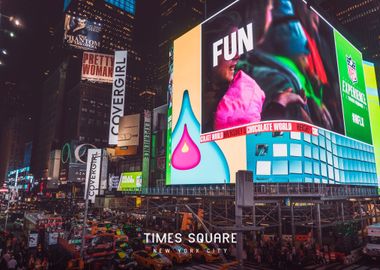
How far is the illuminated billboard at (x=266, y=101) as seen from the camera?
1425 inches

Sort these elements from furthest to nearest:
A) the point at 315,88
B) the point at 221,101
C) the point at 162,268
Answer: the point at 221,101 < the point at 315,88 < the point at 162,268

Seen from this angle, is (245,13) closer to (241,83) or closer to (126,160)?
(241,83)

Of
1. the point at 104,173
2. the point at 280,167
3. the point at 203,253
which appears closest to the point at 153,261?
the point at 203,253

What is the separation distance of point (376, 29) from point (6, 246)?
158480 millimetres

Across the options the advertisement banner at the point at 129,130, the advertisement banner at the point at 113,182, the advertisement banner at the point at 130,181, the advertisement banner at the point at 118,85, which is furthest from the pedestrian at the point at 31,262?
the advertisement banner at the point at 118,85

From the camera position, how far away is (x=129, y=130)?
7294 cm

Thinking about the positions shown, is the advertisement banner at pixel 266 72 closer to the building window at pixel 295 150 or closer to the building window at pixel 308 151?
the building window at pixel 295 150

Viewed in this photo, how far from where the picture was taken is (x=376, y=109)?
57875mm

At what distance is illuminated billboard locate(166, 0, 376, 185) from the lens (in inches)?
1425

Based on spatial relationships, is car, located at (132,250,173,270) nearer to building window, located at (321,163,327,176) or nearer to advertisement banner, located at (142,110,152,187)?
building window, located at (321,163,327,176)

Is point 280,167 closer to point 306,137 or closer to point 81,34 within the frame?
point 306,137

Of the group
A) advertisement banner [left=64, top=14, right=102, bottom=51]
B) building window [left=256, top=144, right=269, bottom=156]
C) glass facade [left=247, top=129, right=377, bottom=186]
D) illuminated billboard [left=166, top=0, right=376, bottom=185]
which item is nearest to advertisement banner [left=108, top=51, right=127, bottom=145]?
illuminated billboard [left=166, top=0, right=376, bottom=185]

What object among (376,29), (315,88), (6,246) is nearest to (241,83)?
(315,88)

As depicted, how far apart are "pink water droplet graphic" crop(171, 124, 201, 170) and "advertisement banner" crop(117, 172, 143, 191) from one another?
64.5ft
